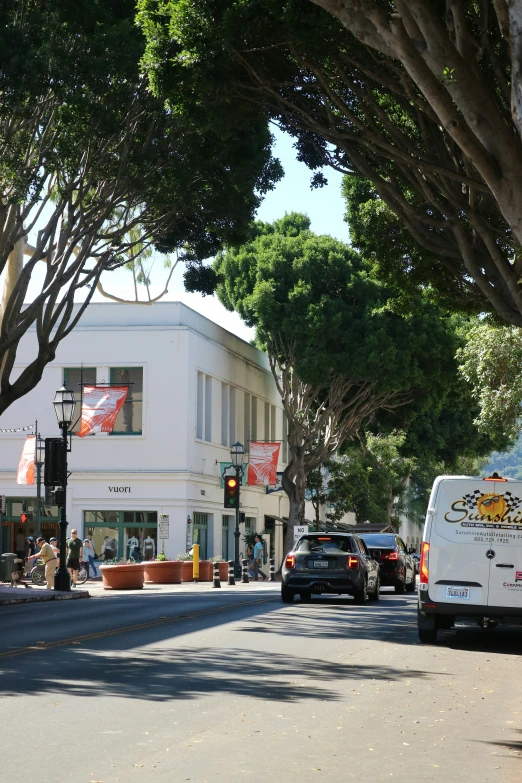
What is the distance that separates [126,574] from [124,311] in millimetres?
15122

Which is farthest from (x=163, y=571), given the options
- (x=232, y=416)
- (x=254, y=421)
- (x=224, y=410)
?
(x=254, y=421)

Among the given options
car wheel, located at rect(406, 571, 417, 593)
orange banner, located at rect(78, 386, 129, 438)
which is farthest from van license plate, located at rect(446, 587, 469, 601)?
orange banner, located at rect(78, 386, 129, 438)

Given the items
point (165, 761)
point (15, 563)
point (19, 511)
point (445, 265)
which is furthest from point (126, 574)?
point (165, 761)

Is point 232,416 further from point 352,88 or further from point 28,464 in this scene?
point 352,88

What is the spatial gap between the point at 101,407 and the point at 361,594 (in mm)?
19555

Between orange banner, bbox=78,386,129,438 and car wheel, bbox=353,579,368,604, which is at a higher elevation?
orange banner, bbox=78,386,129,438

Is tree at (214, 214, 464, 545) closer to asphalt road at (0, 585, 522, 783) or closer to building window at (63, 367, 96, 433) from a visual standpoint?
building window at (63, 367, 96, 433)

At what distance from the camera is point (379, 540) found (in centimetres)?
3362

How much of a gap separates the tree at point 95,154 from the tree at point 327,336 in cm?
1709

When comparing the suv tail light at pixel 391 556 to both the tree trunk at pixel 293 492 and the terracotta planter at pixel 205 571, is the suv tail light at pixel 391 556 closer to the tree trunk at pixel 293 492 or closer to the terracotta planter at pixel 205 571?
the terracotta planter at pixel 205 571

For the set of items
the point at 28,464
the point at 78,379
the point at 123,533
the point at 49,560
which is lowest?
the point at 49,560

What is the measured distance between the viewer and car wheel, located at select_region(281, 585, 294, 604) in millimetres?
25734

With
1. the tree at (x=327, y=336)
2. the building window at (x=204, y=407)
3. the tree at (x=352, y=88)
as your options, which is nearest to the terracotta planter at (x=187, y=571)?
the tree at (x=327, y=336)

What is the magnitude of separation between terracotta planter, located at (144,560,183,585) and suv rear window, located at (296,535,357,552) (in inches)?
608
